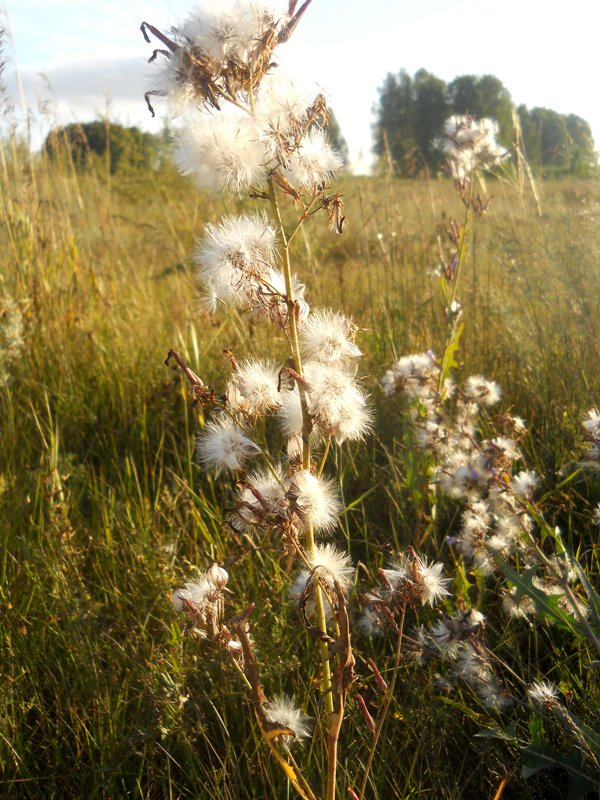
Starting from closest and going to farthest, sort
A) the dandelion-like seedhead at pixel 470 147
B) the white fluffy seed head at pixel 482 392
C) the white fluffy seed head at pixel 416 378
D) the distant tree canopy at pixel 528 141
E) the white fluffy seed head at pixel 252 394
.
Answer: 1. the white fluffy seed head at pixel 252 394
2. the white fluffy seed head at pixel 416 378
3. the white fluffy seed head at pixel 482 392
4. the dandelion-like seedhead at pixel 470 147
5. the distant tree canopy at pixel 528 141

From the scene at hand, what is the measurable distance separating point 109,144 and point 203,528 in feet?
12.9

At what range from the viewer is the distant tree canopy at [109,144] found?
425 centimetres

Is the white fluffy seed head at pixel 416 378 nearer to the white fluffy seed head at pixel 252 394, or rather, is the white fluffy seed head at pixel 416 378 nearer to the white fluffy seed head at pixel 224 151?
the white fluffy seed head at pixel 252 394

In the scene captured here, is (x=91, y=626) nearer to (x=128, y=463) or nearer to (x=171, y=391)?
(x=128, y=463)

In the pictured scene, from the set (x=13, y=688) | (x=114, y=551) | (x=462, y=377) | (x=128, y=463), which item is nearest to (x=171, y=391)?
(x=128, y=463)

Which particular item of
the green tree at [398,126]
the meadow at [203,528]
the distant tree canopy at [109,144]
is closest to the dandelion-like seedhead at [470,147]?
the meadow at [203,528]

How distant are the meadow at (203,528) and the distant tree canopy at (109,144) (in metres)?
0.22

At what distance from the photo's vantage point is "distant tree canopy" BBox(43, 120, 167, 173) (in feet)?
13.9

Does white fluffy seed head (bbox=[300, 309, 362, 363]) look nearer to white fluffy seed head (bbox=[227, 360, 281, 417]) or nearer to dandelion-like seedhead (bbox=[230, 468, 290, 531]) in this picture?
white fluffy seed head (bbox=[227, 360, 281, 417])

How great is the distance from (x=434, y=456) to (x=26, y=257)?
258 centimetres

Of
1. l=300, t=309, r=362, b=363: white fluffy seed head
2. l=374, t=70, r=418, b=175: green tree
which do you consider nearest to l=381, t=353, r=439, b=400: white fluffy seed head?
l=300, t=309, r=362, b=363: white fluffy seed head

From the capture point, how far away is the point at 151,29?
0.95 m

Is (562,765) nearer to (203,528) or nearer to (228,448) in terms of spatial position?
(228,448)

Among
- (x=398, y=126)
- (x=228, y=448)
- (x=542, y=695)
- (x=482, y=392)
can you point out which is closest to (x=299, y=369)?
(x=228, y=448)
